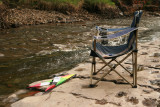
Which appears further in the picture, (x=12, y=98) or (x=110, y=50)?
(x=110, y=50)

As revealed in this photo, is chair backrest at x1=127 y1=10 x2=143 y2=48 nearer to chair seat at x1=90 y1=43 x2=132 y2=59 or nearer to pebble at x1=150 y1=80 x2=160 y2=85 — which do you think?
chair seat at x1=90 y1=43 x2=132 y2=59

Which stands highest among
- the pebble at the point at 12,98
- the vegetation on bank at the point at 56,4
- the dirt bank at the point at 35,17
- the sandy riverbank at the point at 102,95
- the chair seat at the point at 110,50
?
the vegetation on bank at the point at 56,4

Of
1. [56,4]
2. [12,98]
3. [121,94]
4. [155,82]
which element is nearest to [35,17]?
[56,4]

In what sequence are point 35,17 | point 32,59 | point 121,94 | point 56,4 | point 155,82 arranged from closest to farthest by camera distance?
point 121,94, point 155,82, point 32,59, point 35,17, point 56,4

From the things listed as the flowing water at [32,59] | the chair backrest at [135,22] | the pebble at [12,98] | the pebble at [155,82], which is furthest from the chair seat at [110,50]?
the pebble at [12,98]

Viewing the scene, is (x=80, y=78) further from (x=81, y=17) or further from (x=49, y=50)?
(x=81, y=17)

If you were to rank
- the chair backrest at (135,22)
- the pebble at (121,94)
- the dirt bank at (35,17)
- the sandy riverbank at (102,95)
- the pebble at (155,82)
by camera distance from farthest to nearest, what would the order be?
the dirt bank at (35,17) < the pebble at (155,82) < the chair backrest at (135,22) < the pebble at (121,94) < the sandy riverbank at (102,95)

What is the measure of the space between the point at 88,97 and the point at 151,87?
1.07 meters

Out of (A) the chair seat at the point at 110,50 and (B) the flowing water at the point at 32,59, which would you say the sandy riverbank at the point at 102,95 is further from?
(B) the flowing water at the point at 32,59

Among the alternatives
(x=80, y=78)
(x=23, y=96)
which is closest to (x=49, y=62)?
(x=80, y=78)

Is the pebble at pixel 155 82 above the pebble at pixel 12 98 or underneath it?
above

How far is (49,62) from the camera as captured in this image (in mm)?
4762

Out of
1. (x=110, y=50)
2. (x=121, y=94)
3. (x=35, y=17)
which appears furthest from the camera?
(x=35, y=17)

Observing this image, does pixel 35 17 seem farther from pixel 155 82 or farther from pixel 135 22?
pixel 155 82
